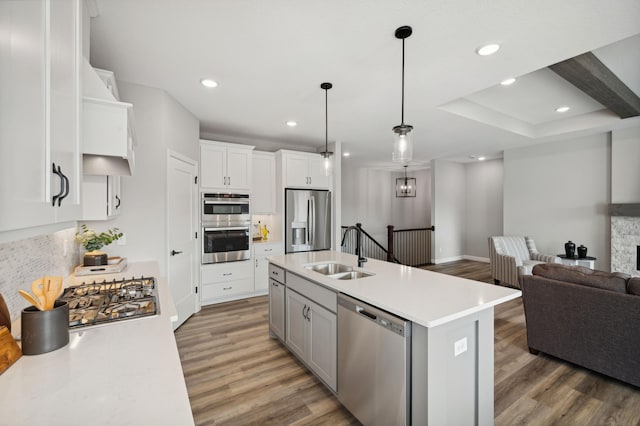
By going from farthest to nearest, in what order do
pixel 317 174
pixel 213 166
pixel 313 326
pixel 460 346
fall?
1. pixel 317 174
2. pixel 213 166
3. pixel 313 326
4. pixel 460 346

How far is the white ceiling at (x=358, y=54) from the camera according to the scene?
1.86 metres

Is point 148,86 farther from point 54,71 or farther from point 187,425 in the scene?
point 187,425

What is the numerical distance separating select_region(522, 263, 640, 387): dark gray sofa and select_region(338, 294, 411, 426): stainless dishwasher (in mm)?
2022

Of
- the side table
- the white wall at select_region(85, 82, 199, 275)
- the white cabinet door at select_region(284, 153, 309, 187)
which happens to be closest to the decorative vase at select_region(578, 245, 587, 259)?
the side table

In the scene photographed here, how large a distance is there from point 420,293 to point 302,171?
12.2ft

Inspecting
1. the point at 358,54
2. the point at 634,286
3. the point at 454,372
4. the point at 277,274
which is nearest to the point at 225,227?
the point at 277,274

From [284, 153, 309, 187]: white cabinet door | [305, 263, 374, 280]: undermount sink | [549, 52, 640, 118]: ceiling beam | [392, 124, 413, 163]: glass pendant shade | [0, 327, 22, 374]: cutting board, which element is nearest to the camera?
[0, 327, 22, 374]: cutting board

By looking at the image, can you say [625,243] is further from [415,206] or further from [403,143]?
[415,206]

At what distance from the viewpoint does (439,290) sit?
6.16 feet

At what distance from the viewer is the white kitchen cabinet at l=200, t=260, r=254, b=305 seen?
4.25 meters

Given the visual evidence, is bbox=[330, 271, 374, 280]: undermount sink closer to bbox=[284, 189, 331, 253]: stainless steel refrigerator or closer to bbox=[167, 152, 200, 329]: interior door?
bbox=[167, 152, 200, 329]: interior door

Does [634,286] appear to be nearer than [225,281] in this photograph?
Yes

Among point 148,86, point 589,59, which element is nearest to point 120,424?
point 148,86

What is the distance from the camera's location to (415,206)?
9852 millimetres
